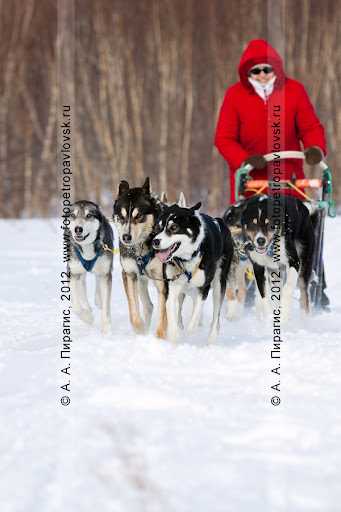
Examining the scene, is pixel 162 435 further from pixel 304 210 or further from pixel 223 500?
pixel 304 210

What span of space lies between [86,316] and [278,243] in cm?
131

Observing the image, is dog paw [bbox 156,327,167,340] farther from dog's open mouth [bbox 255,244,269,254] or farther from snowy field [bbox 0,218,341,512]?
dog's open mouth [bbox 255,244,269,254]

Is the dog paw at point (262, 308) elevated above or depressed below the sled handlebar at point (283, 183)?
below

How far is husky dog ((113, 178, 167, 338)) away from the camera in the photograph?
17.0 feet

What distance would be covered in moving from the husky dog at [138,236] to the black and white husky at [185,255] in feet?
0.45

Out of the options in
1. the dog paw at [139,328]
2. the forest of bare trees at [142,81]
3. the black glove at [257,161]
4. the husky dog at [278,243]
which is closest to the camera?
the dog paw at [139,328]

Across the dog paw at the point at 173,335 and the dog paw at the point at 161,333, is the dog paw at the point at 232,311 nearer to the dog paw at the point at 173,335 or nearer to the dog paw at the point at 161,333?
the dog paw at the point at 161,333

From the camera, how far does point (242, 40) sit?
14070mm

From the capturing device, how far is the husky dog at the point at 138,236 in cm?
518

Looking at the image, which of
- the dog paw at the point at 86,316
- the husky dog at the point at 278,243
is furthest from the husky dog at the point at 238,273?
the dog paw at the point at 86,316

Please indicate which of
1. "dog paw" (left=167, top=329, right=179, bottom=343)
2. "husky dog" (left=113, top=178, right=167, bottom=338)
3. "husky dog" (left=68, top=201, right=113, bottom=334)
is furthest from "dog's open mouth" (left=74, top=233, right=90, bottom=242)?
"dog paw" (left=167, top=329, right=179, bottom=343)

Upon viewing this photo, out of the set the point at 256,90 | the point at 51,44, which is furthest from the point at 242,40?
the point at 256,90

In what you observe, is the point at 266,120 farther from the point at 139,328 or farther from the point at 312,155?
the point at 139,328

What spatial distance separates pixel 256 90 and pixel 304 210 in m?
1.36
